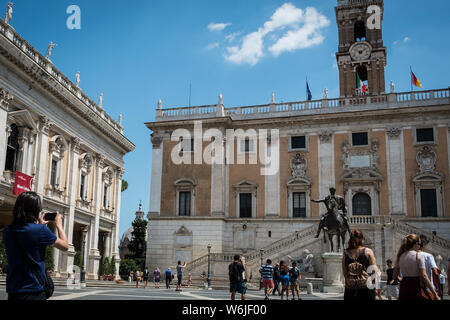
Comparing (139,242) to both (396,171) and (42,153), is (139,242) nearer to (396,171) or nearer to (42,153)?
(42,153)

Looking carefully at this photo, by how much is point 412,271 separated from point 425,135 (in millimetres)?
32331

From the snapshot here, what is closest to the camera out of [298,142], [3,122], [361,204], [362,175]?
[3,122]

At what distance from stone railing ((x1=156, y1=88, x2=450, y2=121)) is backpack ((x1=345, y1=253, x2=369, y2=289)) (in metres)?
32.7

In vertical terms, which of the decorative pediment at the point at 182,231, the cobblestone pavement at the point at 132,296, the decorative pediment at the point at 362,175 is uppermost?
the decorative pediment at the point at 362,175

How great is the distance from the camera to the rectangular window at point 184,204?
132 ft

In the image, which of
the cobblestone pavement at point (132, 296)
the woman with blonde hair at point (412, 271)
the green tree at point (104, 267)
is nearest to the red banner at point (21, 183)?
the cobblestone pavement at point (132, 296)

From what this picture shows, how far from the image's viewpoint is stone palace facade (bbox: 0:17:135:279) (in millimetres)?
25672

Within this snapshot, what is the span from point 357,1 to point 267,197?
23789 millimetres

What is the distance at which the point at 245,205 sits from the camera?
130 feet

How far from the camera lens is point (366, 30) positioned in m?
48.6

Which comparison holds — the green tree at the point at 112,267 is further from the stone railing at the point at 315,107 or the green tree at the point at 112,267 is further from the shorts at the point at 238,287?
the shorts at the point at 238,287

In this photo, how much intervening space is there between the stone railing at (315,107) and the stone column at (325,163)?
217 centimetres

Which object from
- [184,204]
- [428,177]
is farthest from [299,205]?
[428,177]

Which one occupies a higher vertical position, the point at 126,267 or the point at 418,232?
the point at 418,232
